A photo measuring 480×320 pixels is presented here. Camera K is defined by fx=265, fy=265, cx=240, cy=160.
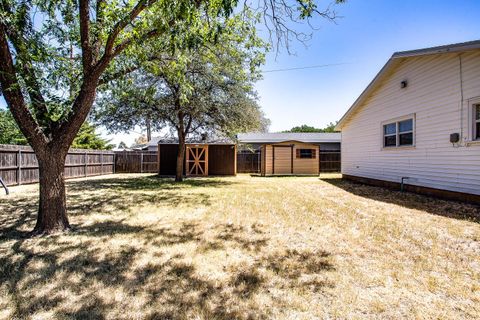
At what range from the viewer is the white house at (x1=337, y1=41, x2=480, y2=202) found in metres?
6.20

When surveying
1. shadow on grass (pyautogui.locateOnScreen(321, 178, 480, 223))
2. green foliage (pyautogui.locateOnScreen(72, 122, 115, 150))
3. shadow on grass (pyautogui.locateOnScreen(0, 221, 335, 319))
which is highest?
green foliage (pyautogui.locateOnScreen(72, 122, 115, 150))

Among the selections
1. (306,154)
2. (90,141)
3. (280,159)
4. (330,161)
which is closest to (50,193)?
(280,159)

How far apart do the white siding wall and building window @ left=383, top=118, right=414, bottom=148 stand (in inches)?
8.9

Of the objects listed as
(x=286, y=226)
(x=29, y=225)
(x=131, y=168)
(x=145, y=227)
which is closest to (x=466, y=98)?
(x=286, y=226)

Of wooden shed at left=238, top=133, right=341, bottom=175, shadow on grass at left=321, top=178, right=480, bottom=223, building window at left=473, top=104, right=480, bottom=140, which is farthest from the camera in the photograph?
wooden shed at left=238, top=133, right=341, bottom=175

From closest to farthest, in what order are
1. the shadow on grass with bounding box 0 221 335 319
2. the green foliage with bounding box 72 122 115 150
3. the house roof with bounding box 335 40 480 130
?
the shadow on grass with bounding box 0 221 335 319, the house roof with bounding box 335 40 480 130, the green foliage with bounding box 72 122 115 150

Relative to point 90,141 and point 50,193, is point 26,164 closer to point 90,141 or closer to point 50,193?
point 50,193

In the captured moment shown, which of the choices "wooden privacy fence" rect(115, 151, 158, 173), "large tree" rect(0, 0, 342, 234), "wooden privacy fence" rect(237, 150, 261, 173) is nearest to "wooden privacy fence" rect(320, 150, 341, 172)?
"wooden privacy fence" rect(237, 150, 261, 173)

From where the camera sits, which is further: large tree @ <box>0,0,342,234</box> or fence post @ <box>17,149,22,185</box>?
fence post @ <box>17,149,22,185</box>

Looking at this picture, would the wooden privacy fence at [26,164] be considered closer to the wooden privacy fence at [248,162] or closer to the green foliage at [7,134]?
the green foliage at [7,134]

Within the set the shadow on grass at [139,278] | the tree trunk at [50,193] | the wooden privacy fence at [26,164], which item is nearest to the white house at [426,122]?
the shadow on grass at [139,278]

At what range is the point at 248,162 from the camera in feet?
65.7

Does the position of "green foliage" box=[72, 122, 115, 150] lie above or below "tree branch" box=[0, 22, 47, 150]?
above

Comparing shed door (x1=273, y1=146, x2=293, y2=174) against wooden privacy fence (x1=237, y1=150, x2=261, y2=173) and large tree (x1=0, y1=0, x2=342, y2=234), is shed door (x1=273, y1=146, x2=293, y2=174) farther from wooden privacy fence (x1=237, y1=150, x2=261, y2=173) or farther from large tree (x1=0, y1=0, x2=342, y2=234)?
large tree (x1=0, y1=0, x2=342, y2=234)
